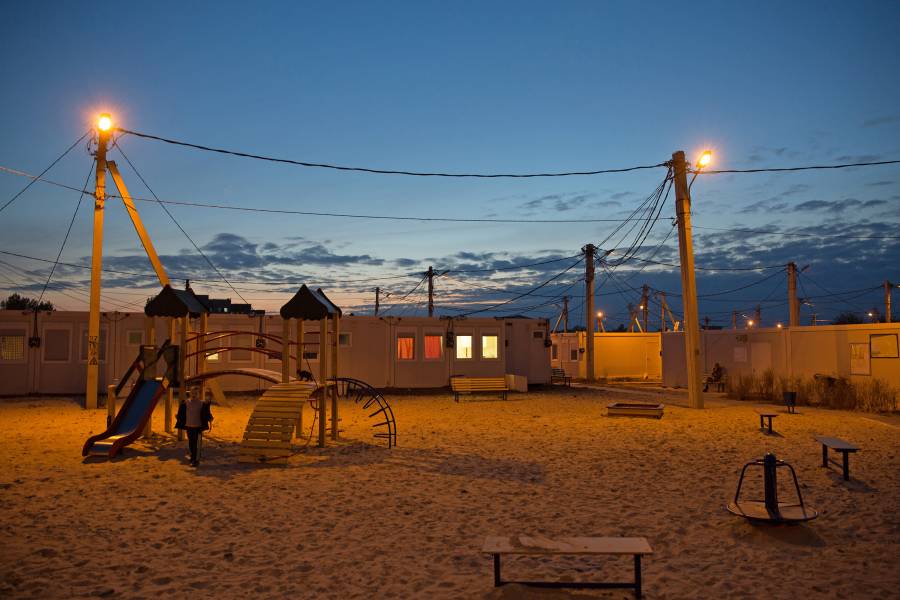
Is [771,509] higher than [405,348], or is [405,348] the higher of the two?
[405,348]

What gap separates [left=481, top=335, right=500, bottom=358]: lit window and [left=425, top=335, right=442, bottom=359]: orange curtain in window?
1.89m

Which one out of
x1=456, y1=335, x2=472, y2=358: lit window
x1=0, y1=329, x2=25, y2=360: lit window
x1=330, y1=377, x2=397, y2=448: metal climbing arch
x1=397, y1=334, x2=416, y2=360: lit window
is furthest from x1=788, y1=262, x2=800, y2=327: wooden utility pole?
x1=0, y1=329, x2=25, y2=360: lit window

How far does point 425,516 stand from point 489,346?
19348 mm

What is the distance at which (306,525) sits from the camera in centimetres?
754

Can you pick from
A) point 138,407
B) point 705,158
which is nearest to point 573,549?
point 138,407

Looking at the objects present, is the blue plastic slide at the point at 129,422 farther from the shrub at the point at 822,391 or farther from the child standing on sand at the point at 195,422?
the shrub at the point at 822,391

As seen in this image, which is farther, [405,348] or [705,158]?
[405,348]

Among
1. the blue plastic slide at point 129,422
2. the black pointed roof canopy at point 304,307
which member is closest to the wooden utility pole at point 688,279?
the black pointed roof canopy at point 304,307

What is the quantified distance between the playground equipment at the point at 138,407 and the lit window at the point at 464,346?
1434cm

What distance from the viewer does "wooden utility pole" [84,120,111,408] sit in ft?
60.2

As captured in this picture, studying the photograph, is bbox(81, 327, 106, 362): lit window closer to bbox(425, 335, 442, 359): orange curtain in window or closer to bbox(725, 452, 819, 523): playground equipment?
bbox(425, 335, 442, 359): orange curtain in window

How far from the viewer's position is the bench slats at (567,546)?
211 inches

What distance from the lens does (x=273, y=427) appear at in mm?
11547

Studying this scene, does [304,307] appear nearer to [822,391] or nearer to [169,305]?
[169,305]
